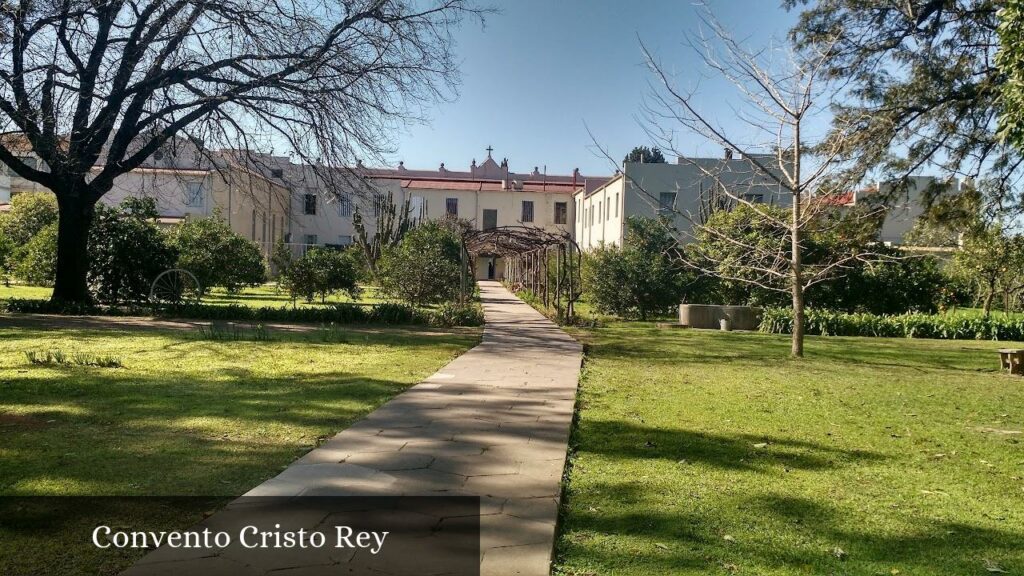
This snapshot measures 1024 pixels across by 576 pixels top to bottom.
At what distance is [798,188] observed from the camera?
1117 cm

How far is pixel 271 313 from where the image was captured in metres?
16.5

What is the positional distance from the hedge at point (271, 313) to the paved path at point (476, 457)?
802 centimetres

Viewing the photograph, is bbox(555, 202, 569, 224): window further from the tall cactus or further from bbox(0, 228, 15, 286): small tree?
bbox(0, 228, 15, 286): small tree

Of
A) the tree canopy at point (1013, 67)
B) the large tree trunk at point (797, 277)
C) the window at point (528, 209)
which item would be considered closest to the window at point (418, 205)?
the window at point (528, 209)

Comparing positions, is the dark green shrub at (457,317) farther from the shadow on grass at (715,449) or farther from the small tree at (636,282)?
the shadow on grass at (715,449)

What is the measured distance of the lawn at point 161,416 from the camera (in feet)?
12.1

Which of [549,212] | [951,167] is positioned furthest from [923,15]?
[549,212]

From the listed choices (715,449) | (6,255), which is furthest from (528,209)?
(715,449)

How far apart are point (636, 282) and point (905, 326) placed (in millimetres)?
6841

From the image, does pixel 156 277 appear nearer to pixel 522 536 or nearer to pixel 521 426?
pixel 521 426

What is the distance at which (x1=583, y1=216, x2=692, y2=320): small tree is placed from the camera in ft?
66.2

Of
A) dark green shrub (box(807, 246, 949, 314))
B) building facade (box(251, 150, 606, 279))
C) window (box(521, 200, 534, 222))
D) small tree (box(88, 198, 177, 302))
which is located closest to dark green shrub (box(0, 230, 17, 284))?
small tree (box(88, 198, 177, 302))

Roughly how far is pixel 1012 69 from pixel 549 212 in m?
44.9

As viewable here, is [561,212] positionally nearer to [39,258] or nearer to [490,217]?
[490,217]
